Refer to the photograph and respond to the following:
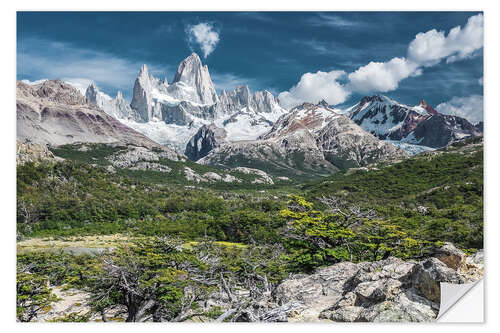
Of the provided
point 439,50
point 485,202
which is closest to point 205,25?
point 439,50

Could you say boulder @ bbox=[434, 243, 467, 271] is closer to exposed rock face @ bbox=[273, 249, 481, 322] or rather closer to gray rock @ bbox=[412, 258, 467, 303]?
exposed rock face @ bbox=[273, 249, 481, 322]

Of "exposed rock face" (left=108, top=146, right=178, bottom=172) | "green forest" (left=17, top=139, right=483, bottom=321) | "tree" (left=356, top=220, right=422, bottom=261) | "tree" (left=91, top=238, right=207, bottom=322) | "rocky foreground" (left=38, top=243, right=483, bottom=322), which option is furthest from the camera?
"exposed rock face" (left=108, top=146, right=178, bottom=172)

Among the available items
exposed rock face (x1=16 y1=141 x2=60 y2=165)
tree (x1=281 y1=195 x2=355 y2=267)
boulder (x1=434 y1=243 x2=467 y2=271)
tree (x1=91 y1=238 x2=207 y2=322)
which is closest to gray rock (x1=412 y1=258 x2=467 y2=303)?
boulder (x1=434 y1=243 x2=467 y2=271)

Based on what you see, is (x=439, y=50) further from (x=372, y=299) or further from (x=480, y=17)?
(x=372, y=299)

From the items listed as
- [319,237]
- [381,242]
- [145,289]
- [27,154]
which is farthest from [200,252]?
[27,154]

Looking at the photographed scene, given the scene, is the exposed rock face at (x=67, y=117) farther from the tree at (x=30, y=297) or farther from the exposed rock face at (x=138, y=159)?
the tree at (x=30, y=297)

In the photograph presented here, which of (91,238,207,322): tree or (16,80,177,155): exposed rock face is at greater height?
(16,80,177,155): exposed rock face

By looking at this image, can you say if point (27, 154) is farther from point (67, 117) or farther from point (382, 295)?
point (67, 117)

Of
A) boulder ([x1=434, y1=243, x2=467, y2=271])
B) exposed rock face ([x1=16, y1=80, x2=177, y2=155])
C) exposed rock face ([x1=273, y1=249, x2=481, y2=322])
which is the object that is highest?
exposed rock face ([x1=16, y1=80, x2=177, y2=155])
